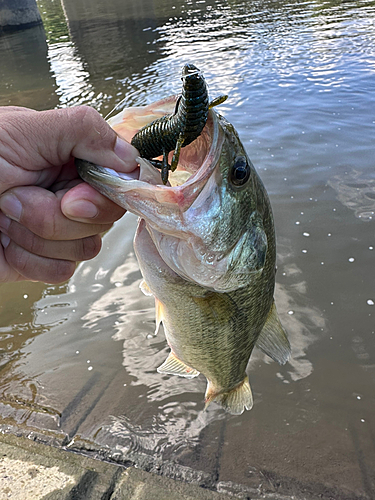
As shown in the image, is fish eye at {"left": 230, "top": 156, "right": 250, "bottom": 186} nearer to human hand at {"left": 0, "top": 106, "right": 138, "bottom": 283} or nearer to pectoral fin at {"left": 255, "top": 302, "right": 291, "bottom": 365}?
human hand at {"left": 0, "top": 106, "right": 138, "bottom": 283}

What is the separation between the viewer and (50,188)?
1.84 metres

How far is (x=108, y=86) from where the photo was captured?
479 inches

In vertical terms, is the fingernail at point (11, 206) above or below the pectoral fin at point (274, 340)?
above

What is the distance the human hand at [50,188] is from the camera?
1.54 metres

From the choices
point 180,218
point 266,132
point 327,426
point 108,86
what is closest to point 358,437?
point 327,426

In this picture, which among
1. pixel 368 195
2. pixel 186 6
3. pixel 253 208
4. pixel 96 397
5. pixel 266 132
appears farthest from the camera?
pixel 186 6

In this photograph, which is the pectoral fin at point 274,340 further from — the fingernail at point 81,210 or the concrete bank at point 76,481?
the fingernail at point 81,210

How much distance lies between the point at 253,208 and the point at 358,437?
2489 millimetres

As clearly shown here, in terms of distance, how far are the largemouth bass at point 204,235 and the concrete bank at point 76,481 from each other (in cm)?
99

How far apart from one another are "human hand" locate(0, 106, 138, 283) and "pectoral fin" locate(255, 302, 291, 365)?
1.06m

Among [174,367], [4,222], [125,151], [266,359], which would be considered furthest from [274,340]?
[266,359]

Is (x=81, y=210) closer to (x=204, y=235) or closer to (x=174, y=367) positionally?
(x=204, y=235)

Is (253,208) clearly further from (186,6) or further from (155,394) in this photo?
(186,6)

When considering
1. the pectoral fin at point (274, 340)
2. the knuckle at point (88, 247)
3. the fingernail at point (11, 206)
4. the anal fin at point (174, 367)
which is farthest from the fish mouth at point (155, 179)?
the anal fin at point (174, 367)
